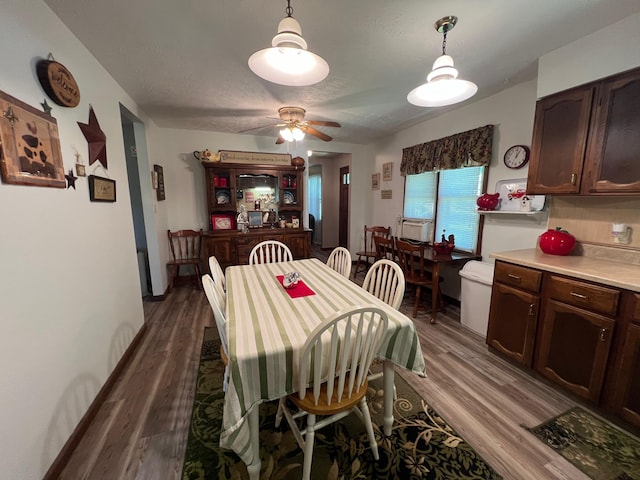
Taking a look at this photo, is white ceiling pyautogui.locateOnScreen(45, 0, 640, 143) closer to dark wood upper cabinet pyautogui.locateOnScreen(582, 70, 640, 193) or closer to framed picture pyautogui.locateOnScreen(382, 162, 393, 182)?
dark wood upper cabinet pyautogui.locateOnScreen(582, 70, 640, 193)

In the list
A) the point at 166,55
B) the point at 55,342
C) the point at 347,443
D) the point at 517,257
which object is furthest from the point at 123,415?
the point at 517,257

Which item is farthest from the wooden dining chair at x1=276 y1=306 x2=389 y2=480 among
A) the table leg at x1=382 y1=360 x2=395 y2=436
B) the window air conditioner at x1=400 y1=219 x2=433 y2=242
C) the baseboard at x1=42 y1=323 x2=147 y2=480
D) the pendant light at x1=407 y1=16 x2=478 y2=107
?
the window air conditioner at x1=400 y1=219 x2=433 y2=242

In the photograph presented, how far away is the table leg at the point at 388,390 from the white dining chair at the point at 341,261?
1.02m

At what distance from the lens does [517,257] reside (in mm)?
1989

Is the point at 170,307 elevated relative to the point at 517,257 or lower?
lower

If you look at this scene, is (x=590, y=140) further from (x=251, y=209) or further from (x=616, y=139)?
(x=251, y=209)

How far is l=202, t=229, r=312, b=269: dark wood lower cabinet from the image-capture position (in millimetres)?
3848

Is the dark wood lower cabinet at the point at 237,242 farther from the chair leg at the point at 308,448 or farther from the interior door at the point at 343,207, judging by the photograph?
the chair leg at the point at 308,448

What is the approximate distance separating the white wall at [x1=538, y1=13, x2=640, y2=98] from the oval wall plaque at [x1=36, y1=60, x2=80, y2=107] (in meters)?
3.30

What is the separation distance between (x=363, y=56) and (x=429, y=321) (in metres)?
2.69

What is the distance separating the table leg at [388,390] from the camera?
4.38ft

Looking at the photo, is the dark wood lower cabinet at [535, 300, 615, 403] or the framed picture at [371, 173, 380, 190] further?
the framed picture at [371, 173, 380, 190]

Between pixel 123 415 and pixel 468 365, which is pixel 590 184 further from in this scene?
pixel 123 415

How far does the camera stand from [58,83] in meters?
1.41
